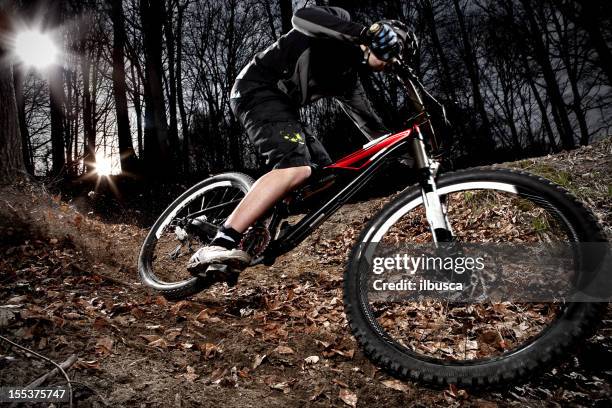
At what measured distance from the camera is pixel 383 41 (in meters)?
1.98

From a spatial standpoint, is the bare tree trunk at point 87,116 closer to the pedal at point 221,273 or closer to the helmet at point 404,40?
the pedal at point 221,273

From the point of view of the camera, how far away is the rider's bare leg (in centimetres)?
247

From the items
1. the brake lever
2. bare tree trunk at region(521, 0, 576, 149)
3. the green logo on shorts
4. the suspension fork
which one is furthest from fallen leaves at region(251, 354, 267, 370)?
bare tree trunk at region(521, 0, 576, 149)

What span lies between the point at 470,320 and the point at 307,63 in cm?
217

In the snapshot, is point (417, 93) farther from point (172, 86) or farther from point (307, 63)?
point (172, 86)

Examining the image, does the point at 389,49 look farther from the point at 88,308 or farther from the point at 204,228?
the point at 88,308

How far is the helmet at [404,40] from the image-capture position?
205 centimetres

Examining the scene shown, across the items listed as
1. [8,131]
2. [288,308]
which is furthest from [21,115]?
[288,308]

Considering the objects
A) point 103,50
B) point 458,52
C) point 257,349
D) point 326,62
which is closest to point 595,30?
point 458,52

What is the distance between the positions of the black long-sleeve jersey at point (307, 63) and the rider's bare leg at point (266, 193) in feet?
1.68

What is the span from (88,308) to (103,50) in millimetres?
18835

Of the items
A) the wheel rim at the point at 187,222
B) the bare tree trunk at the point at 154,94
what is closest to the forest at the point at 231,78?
the bare tree trunk at the point at 154,94

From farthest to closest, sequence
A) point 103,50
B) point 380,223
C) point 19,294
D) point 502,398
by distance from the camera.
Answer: point 103,50, point 19,294, point 380,223, point 502,398

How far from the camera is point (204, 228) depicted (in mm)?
3133
